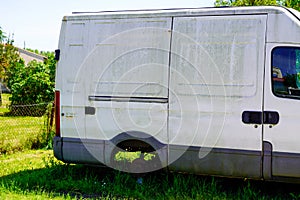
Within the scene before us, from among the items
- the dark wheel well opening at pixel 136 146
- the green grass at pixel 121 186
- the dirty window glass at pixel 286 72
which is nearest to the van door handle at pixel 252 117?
the dirty window glass at pixel 286 72

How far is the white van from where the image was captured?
5469mm

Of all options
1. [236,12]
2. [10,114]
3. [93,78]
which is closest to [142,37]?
[93,78]

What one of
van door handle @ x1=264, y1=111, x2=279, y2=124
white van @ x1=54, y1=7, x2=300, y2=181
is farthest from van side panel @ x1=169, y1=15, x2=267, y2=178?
van door handle @ x1=264, y1=111, x2=279, y2=124

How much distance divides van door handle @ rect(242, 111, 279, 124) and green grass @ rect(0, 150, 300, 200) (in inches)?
40.1

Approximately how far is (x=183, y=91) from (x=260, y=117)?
1133 mm

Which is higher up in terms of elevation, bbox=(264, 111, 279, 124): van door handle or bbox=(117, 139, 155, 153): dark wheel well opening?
bbox=(264, 111, 279, 124): van door handle

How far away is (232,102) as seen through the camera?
5617 mm

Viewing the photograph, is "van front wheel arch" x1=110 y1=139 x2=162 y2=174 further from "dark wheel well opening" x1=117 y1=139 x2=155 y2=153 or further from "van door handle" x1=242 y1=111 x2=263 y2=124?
"van door handle" x1=242 y1=111 x2=263 y2=124

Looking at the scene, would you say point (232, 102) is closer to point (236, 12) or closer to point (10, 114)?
point (236, 12)

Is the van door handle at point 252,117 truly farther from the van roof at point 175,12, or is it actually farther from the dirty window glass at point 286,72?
the van roof at point 175,12

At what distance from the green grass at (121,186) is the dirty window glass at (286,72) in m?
1.48

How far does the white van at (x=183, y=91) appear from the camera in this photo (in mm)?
5469

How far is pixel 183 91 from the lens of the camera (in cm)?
584

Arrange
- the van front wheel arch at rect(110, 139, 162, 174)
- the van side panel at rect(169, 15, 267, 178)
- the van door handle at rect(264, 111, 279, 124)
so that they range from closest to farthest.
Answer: the van door handle at rect(264, 111, 279, 124) → the van side panel at rect(169, 15, 267, 178) → the van front wheel arch at rect(110, 139, 162, 174)
